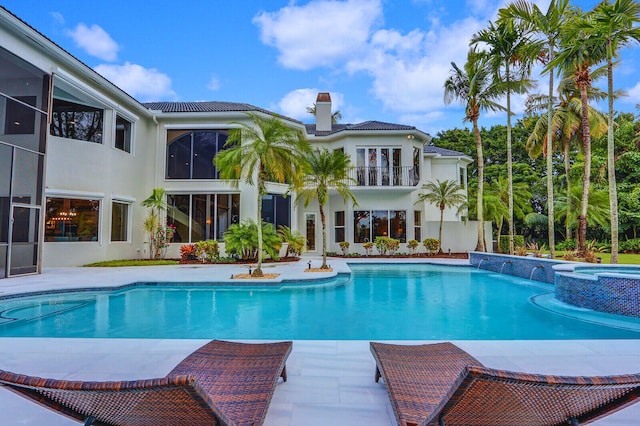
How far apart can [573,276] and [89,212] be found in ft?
49.7

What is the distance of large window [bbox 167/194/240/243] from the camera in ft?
53.2

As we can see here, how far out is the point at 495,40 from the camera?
596 inches

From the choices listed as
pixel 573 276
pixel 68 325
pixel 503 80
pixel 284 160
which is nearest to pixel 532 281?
pixel 573 276

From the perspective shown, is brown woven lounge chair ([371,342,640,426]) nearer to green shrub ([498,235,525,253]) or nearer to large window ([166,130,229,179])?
large window ([166,130,229,179])

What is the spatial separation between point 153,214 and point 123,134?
3.57 metres

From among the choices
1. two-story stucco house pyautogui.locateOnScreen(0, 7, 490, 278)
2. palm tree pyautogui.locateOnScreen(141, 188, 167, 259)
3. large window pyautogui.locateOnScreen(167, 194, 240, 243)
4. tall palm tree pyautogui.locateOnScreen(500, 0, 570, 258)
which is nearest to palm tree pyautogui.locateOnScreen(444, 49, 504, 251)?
tall palm tree pyautogui.locateOnScreen(500, 0, 570, 258)

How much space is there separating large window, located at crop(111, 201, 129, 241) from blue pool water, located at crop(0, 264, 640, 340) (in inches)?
235

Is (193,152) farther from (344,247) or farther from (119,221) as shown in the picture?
(344,247)

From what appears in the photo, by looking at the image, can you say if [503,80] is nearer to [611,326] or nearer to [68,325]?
[611,326]

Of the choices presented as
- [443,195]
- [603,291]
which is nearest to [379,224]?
[443,195]

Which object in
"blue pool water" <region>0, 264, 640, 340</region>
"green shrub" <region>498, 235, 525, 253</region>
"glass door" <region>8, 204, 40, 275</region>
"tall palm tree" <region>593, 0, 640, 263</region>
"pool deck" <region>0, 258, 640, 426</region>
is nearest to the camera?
"pool deck" <region>0, 258, 640, 426</region>

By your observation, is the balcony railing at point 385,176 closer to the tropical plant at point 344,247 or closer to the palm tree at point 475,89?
the tropical plant at point 344,247

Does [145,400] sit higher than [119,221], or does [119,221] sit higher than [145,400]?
[119,221]

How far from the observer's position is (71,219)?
42.2 feet
